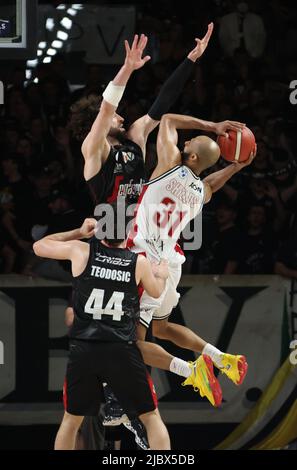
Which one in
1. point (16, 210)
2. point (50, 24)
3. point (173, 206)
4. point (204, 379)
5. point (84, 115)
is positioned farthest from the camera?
point (50, 24)

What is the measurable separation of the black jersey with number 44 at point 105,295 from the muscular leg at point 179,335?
2.54 feet

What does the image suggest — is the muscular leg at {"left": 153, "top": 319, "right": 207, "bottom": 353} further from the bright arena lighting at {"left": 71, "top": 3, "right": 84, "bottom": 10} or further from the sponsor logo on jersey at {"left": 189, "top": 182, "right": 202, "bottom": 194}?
the bright arena lighting at {"left": 71, "top": 3, "right": 84, "bottom": 10}

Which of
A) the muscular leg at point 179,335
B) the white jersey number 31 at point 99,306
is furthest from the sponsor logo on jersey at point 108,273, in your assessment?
the muscular leg at point 179,335

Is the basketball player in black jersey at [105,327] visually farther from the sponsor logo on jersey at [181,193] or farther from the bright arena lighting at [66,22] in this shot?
the bright arena lighting at [66,22]

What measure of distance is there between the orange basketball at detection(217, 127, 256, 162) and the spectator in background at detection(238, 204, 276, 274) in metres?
2.10

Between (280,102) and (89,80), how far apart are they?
202 cm

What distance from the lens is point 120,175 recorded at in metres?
8.45

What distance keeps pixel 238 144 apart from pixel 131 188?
88 centimetres

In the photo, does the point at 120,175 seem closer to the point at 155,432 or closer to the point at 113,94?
the point at 113,94

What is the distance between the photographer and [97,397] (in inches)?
313

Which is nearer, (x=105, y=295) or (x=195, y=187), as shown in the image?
(x=105, y=295)

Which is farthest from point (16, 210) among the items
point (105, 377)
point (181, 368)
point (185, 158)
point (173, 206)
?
point (105, 377)

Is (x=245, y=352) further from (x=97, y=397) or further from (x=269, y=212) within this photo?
(x=97, y=397)
